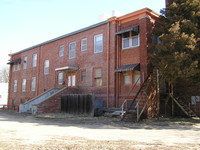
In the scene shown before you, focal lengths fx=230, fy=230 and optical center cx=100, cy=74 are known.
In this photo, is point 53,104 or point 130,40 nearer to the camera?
point 130,40

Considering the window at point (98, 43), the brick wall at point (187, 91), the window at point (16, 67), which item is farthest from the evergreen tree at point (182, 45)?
the window at point (16, 67)

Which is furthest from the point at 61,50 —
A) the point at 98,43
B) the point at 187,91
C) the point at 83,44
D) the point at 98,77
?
the point at 187,91

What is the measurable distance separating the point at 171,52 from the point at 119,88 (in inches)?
246

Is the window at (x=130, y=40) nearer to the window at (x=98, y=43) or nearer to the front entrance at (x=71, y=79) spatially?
the window at (x=98, y=43)

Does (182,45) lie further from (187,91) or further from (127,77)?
(187,91)

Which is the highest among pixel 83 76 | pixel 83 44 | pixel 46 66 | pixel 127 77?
pixel 83 44

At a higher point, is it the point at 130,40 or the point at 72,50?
the point at 72,50

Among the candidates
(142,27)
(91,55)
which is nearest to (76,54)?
(91,55)

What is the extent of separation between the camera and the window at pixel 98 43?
21.3 metres

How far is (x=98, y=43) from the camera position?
21641mm

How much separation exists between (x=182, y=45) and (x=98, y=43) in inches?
371

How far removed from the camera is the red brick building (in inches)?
715

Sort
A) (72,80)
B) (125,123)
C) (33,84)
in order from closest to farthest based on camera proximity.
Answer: (125,123) → (72,80) → (33,84)

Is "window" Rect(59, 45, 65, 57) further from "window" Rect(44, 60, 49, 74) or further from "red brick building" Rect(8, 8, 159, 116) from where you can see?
"window" Rect(44, 60, 49, 74)
